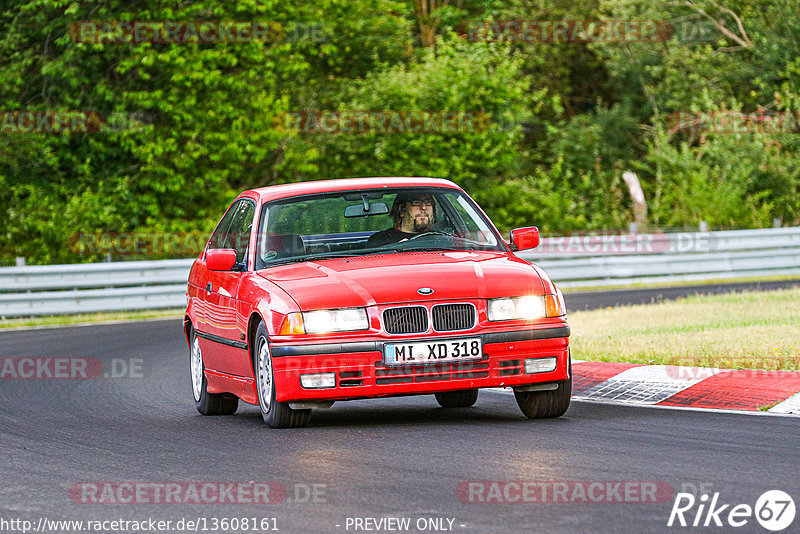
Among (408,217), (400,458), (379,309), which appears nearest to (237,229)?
(408,217)

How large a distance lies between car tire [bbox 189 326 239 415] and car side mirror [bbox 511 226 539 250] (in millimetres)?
2454

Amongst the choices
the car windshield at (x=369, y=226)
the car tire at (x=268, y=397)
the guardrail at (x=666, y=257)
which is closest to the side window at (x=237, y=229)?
the car windshield at (x=369, y=226)

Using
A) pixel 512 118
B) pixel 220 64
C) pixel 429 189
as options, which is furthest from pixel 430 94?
pixel 429 189

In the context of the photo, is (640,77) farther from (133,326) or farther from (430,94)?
(133,326)

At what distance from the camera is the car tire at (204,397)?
10461 millimetres

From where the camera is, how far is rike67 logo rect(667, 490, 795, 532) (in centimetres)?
558

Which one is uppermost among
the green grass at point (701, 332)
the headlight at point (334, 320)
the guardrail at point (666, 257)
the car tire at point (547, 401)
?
the headlight at point (334, 320)

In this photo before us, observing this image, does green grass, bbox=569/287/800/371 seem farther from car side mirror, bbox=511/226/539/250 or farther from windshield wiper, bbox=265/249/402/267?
windshield wiper, bbox=265/249/402/267

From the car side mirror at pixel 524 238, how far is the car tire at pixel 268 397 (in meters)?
1.98

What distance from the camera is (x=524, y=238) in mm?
9750

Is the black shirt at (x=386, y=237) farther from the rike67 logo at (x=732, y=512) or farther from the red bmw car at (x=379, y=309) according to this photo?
the rike67 logo at (x=732, y=512)

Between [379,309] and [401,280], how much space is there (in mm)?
277

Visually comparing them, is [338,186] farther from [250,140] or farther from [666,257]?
[250,140]

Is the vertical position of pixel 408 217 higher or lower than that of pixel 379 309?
higher
